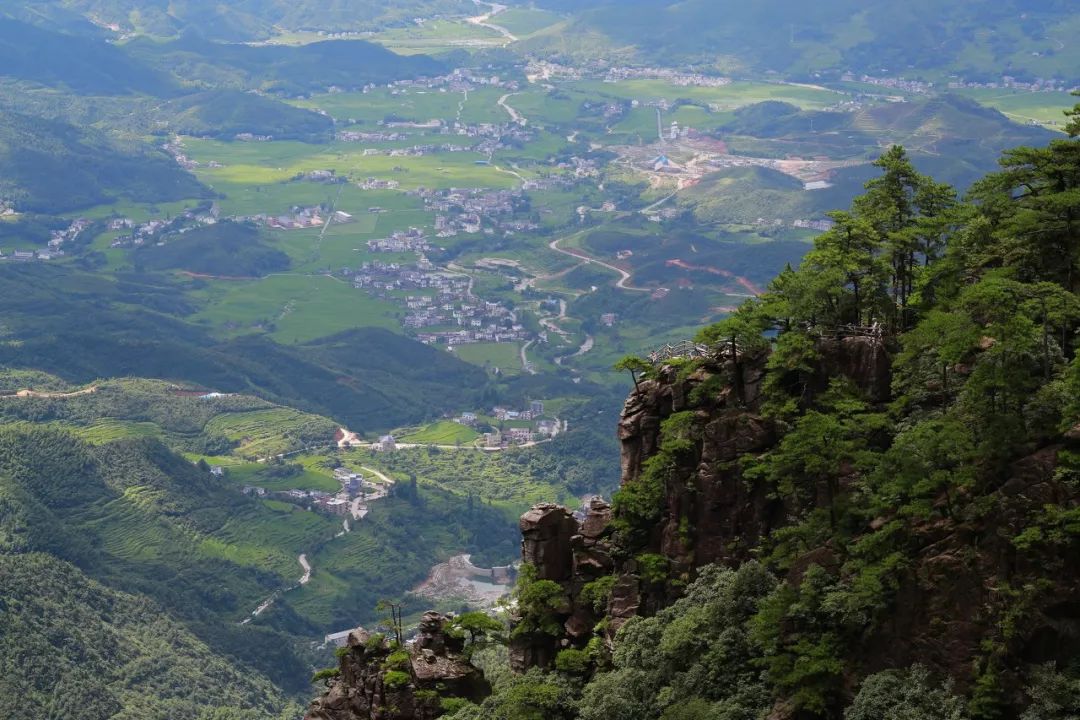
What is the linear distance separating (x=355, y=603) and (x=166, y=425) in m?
40.8

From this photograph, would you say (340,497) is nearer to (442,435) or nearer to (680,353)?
(442,435)

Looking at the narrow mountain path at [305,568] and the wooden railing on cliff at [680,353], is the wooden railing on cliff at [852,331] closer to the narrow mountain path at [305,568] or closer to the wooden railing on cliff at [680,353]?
the wooden railing on cliff at [680,353]

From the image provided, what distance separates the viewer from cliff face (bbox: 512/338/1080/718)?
117 ft

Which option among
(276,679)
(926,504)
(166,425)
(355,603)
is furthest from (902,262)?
(166,425)

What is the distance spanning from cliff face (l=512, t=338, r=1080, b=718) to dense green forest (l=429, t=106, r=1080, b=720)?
0.07 meters

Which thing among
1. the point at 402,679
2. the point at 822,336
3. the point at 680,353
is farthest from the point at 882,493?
the point at 402,679

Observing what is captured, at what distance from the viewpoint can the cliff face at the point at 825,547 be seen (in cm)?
3578

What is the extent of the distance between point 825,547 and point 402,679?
51.5 ft

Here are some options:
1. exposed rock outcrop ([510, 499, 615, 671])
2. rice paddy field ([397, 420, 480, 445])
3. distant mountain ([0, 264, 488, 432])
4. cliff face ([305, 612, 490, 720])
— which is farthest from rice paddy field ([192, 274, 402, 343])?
exposed rock outcrop ([510, 499, 615, 671])

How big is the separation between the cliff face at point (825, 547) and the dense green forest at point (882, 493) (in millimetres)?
67

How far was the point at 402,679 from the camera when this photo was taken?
5034 cm

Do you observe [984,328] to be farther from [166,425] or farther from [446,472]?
[166,425]

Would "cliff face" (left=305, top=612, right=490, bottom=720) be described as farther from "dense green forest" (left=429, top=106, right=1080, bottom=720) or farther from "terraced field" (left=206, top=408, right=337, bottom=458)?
"terraced field" (left=206, top=408, right=337, bottom=458)

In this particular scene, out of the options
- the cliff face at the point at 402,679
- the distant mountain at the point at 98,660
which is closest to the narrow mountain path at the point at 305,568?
the distant mountain at the point at 98,660
